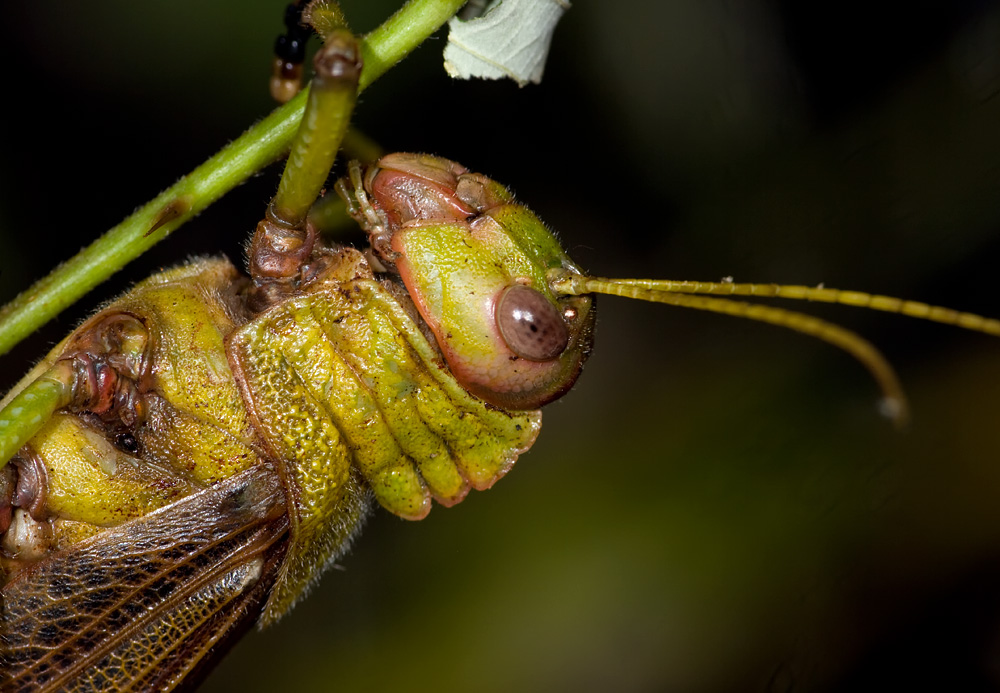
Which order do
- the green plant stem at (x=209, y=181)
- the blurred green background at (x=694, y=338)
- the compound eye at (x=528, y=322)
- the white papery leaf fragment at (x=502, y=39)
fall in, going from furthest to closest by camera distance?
the blurred green background at (x=694, y=338), the white papery leaf fragment at (x=502, y=39), the compound eye at (x=528, y=322), the green plant stem at (x=209, y=181)

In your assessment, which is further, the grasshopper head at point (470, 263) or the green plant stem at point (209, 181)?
the grasshopper head at point (470, 263)

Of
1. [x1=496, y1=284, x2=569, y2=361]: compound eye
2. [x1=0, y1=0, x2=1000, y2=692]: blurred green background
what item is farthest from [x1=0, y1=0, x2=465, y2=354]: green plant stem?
[x1=0, y1=0, x2=1000, y2=692]: blurred green background

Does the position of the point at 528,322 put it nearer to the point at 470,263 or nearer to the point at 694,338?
the point at 470,263

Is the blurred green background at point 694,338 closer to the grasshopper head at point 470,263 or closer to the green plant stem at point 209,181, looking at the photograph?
the grasshopper head at point 470,263

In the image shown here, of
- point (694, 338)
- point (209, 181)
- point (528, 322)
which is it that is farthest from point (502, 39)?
point (694, 338)

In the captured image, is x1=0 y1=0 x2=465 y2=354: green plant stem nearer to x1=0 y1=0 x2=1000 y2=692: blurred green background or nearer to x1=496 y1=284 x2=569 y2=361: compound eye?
x1=496 y1=284 x2=569 y2=361: compound eye

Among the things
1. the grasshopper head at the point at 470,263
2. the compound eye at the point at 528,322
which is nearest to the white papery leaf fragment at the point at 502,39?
the grasshopper head at the point at 470,263
